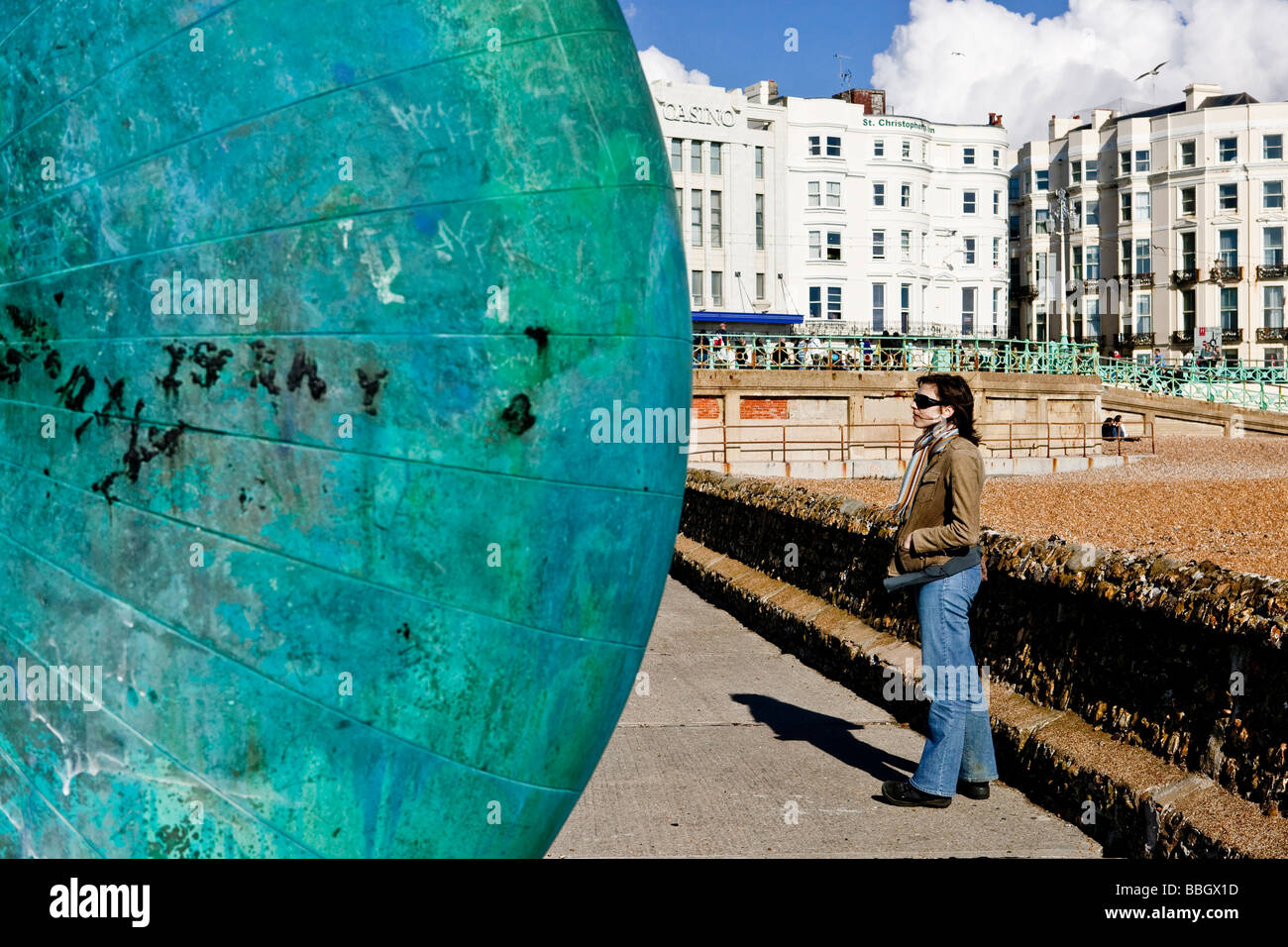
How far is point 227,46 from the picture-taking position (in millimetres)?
1607

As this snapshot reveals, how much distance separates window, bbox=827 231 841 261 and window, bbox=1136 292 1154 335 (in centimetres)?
2060

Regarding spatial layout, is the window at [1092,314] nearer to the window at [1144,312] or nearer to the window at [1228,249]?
the window at [1144,312]

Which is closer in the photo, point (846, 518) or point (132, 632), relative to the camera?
point (132, 632)

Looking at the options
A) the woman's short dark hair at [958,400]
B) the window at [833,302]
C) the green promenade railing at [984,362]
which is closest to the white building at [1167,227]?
the green promenade railing at [984,362]

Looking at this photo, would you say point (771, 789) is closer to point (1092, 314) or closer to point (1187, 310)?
point (1187, 310)

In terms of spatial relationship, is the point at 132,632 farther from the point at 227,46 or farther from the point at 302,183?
the point at 227,46

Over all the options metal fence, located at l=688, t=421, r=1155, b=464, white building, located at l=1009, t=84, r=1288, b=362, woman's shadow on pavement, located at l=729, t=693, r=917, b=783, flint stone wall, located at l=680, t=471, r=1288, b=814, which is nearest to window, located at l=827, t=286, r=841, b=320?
white building, located at l=1009, t=84, r=1288, b=362

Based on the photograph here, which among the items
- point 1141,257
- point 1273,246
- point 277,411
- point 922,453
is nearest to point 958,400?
point 922,453

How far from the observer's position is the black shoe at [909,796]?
17.0ft

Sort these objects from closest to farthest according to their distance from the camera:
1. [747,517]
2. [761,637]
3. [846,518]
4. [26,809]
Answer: [26,809]
[846,518]
[761,637]
[747,517]

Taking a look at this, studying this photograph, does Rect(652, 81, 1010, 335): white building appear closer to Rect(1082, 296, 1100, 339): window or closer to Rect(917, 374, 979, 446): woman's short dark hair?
Rect(1082, 296, 1100, 339): window

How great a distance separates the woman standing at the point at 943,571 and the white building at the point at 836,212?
44.8 metres
